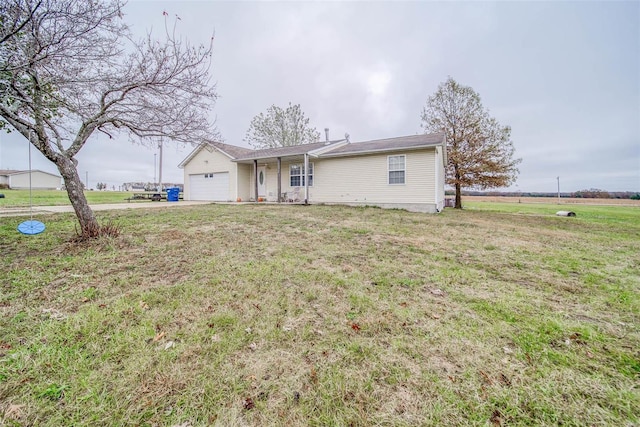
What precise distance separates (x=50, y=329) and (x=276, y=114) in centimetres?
2796

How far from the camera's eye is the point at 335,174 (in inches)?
561

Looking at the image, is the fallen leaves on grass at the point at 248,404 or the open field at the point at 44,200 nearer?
the fallen leaves on grass at the point at 248,404

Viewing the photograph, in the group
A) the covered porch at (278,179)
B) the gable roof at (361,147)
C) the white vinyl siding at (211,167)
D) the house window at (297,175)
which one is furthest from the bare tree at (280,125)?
the house window at (297,175)

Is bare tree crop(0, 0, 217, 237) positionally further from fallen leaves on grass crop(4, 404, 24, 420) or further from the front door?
the front door

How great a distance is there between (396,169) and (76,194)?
38.1 feet

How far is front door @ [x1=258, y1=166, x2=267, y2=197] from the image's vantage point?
16844 mm

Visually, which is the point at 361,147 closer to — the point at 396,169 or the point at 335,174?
the point at 335,174

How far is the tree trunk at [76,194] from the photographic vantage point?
480cm

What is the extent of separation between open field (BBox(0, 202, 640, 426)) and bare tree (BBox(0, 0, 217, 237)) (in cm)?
221

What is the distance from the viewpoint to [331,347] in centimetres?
224

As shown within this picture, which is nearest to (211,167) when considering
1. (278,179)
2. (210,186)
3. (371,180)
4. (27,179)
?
(210,186)

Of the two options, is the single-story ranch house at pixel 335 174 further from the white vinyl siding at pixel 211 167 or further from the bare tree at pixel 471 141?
the bare tree at pixel 471 141

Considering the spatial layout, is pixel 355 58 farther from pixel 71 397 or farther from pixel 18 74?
pixel 71 397

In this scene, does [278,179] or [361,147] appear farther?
[278,179]
